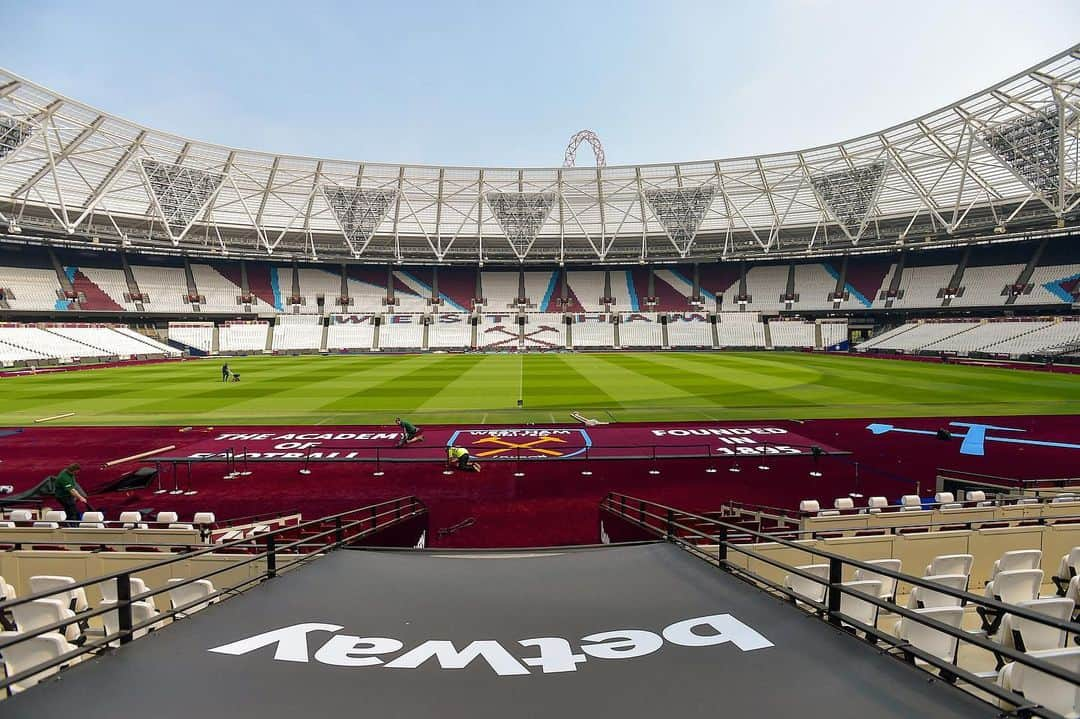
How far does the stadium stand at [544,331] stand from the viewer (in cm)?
7925

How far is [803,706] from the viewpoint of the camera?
10.6 feet

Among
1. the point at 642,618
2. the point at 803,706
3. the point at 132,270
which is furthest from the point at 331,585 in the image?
the point at 132,270

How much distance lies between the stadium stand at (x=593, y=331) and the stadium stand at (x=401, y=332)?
82.6 ft

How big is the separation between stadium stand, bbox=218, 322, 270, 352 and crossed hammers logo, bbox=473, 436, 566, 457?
6463 cm

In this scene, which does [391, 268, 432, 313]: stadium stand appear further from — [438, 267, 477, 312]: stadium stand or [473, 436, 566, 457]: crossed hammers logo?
[473, 436, 566, 457]: crossed hammers logo

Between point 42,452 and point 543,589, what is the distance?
983 inches

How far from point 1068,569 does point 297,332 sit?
84.0 metres

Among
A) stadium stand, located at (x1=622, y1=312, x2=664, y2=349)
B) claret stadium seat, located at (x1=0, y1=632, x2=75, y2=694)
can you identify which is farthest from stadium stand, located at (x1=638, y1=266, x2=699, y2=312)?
claret stadium seat, located at (x1=0, y1=632, x2=75, y2=694)

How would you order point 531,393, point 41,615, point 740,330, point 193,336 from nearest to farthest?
point 41,615 < point 531,393 < point 193,336 < point 740,330

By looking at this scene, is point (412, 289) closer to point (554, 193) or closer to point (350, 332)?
point (350, 332)

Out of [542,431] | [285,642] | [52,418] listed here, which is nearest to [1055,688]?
[285,642]

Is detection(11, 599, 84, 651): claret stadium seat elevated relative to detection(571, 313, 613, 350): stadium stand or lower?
lower

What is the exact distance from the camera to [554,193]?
72875mm

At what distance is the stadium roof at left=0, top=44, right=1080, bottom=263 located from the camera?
47.6 m
